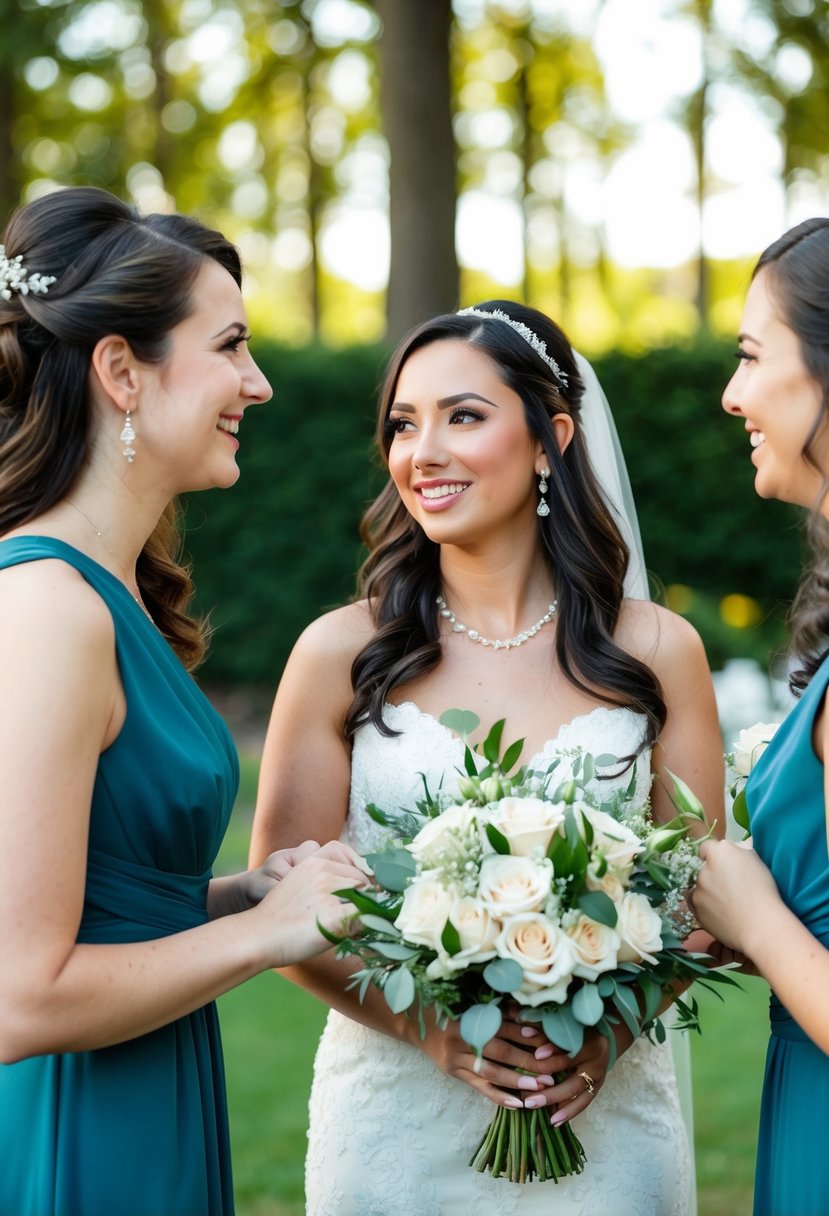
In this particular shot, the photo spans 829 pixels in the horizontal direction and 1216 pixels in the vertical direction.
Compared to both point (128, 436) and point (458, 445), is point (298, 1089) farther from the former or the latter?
point (128, 436)

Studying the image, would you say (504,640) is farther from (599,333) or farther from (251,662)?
(599,333)

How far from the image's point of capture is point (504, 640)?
3.99 meters

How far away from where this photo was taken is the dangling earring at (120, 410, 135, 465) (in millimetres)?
2863

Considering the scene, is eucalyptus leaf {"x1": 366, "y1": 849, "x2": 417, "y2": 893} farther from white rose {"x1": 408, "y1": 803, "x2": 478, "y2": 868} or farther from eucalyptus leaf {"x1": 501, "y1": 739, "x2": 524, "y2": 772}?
eucalyptus leaf {"x1": 501, "y1": 739, "x2": 524, "y2": 772}

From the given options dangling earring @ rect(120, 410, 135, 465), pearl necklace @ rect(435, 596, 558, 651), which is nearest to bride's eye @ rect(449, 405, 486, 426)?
pearl necklace @ rect(435, 596, 558, 651)

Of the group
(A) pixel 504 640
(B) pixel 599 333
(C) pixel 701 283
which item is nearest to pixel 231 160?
(C) pixel 701 283

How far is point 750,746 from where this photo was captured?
325 centimetres

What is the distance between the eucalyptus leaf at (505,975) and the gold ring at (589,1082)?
0.52 metres

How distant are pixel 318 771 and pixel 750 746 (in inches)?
47.6

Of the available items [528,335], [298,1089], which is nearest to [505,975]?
[528,335]

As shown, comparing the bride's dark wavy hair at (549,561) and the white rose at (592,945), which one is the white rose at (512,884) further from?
the bride's dark wavy hair at (549,561)

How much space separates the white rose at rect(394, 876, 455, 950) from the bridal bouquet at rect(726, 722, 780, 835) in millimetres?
Answer: 894

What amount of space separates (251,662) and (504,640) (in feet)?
32.2

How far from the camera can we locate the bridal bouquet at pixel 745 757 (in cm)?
321
